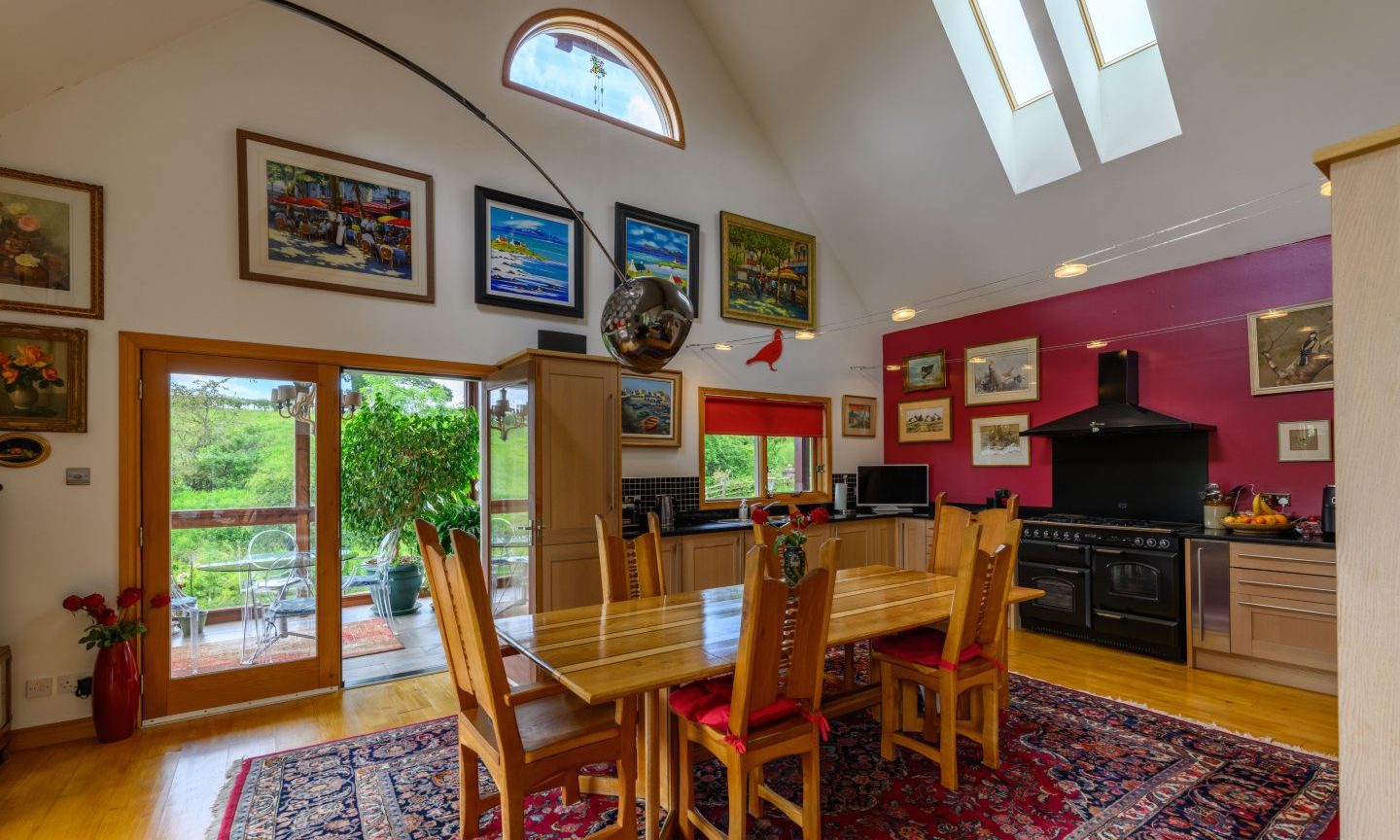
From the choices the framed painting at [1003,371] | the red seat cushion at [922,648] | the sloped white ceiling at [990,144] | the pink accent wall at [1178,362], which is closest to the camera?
the red seat cushion at [922,648]

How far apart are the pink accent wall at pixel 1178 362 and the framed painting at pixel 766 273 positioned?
58.3 inches

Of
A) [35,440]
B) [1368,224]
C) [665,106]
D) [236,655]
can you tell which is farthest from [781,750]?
[665,106]

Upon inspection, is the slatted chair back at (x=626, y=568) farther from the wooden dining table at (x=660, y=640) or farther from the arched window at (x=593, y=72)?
the arched window at (x=593, y=72)

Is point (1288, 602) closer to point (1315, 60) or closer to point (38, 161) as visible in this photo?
point (1315, 60)

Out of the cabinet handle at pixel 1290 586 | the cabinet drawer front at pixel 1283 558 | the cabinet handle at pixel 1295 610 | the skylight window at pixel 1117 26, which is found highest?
the skylight window at pixel 1117 26

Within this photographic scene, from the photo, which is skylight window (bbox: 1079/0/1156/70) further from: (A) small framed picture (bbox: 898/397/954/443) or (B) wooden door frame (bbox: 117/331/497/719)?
(B) wooden door frame (bbox: 117/331/497/719)

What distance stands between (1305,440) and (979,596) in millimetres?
3141

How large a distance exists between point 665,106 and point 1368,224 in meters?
5.42

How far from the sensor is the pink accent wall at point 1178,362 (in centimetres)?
417

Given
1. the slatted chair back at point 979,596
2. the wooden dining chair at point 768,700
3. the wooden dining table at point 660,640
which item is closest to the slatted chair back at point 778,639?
the wooden dining chair at point 768,700

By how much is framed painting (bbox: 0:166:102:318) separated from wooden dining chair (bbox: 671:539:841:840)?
3697mm

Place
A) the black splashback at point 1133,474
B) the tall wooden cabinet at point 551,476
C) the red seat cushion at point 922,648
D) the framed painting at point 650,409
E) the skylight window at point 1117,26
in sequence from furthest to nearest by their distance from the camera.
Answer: the framed painting at point 650,409 → the black splashback at point 1133,474 → the skylight window at point 1117,26 → the tall wooden cabinet at point 551,476 → the red seat cushion at point 922,648

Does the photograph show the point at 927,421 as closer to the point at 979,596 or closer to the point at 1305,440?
the point at 1305,440

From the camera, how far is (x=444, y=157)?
4.34m
